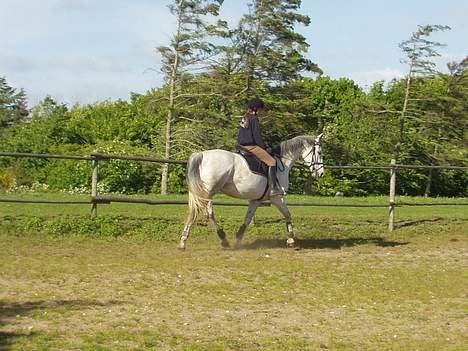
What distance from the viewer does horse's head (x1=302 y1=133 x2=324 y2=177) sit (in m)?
13.6

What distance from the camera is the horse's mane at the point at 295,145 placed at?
13523mm

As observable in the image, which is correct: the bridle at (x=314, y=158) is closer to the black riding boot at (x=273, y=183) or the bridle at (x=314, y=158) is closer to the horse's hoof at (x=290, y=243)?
the black riding boot at (x=273, y=183)

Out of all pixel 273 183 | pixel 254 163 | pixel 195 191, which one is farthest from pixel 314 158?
pixel 195 191

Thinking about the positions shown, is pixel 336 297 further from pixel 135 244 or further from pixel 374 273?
pixel 135 244

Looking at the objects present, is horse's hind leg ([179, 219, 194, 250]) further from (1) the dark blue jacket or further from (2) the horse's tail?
(1) the dark blue jacket

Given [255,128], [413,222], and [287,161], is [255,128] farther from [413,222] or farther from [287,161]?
[413,222]

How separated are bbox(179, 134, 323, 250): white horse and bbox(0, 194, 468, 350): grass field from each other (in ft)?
2.08

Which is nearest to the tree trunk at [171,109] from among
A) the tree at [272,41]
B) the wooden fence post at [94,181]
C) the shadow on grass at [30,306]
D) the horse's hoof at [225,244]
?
the tree at [272,41]

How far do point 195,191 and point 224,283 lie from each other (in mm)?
2996

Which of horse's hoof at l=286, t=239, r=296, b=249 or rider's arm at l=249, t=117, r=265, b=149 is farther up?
rider's arm at l=249, t=117, r=265, b=149

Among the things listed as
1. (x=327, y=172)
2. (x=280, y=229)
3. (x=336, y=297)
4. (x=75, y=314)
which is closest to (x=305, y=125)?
(x=327, y=172)

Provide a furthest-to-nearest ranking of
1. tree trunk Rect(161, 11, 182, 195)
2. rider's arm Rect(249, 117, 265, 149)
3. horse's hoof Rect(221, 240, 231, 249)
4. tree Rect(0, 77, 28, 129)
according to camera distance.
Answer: tree Rect(0, 77, 28, 129), tree trunk Rect(161, 11, 182, 195), horse's hoof Rect(221, 240, 231, 249), rider's arm Rect(249, 117, 265, 149)

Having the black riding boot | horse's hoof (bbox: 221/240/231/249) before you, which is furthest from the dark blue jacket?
horse's hoof (bbox: 221/240/231/249)

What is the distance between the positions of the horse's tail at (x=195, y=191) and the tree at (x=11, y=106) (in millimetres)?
29619
